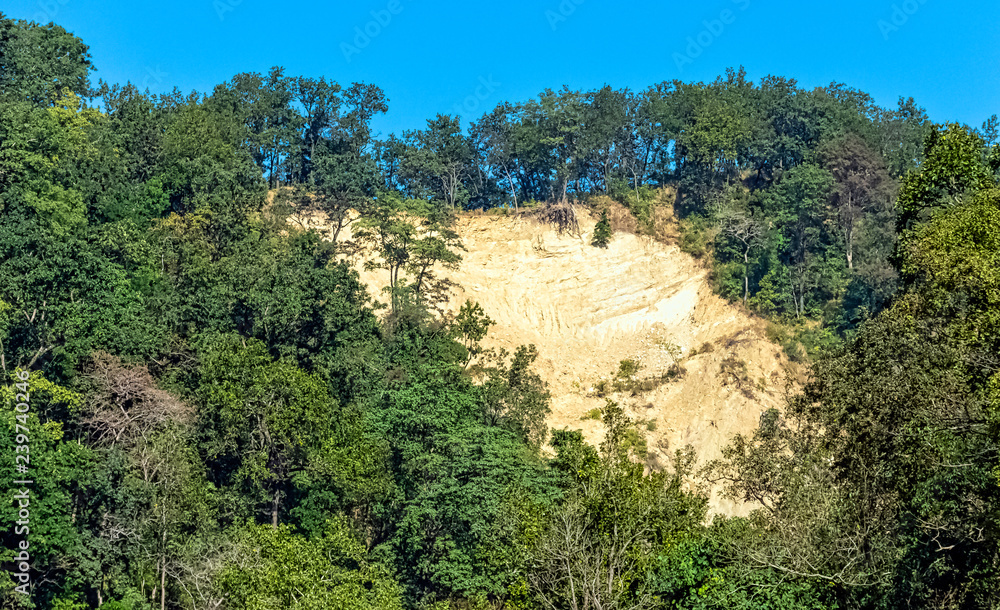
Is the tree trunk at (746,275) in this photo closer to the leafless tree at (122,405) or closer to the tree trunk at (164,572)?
the leafless tree at (122,405)

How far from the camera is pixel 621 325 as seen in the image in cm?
6581

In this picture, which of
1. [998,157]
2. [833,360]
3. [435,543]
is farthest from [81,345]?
[998,157]

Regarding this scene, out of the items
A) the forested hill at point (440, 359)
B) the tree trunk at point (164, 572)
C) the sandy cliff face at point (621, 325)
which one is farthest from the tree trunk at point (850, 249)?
the tree trunk at point (164, 572)

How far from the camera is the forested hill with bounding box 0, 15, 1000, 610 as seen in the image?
86.4 ft

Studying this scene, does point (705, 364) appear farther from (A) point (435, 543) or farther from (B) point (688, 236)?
(A) point (435, 543)

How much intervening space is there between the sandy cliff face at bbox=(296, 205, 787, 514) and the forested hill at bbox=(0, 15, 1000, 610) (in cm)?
120

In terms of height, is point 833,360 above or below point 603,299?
below

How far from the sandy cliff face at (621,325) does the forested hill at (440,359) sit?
47.4 inches

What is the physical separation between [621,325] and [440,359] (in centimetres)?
1684

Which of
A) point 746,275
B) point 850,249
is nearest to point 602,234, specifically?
point 746,275

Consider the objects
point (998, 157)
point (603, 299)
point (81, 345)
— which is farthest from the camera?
point (603, 299)

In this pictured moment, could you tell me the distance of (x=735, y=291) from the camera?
63906mm

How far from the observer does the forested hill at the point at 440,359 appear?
86.4ft

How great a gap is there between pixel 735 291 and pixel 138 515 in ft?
123
